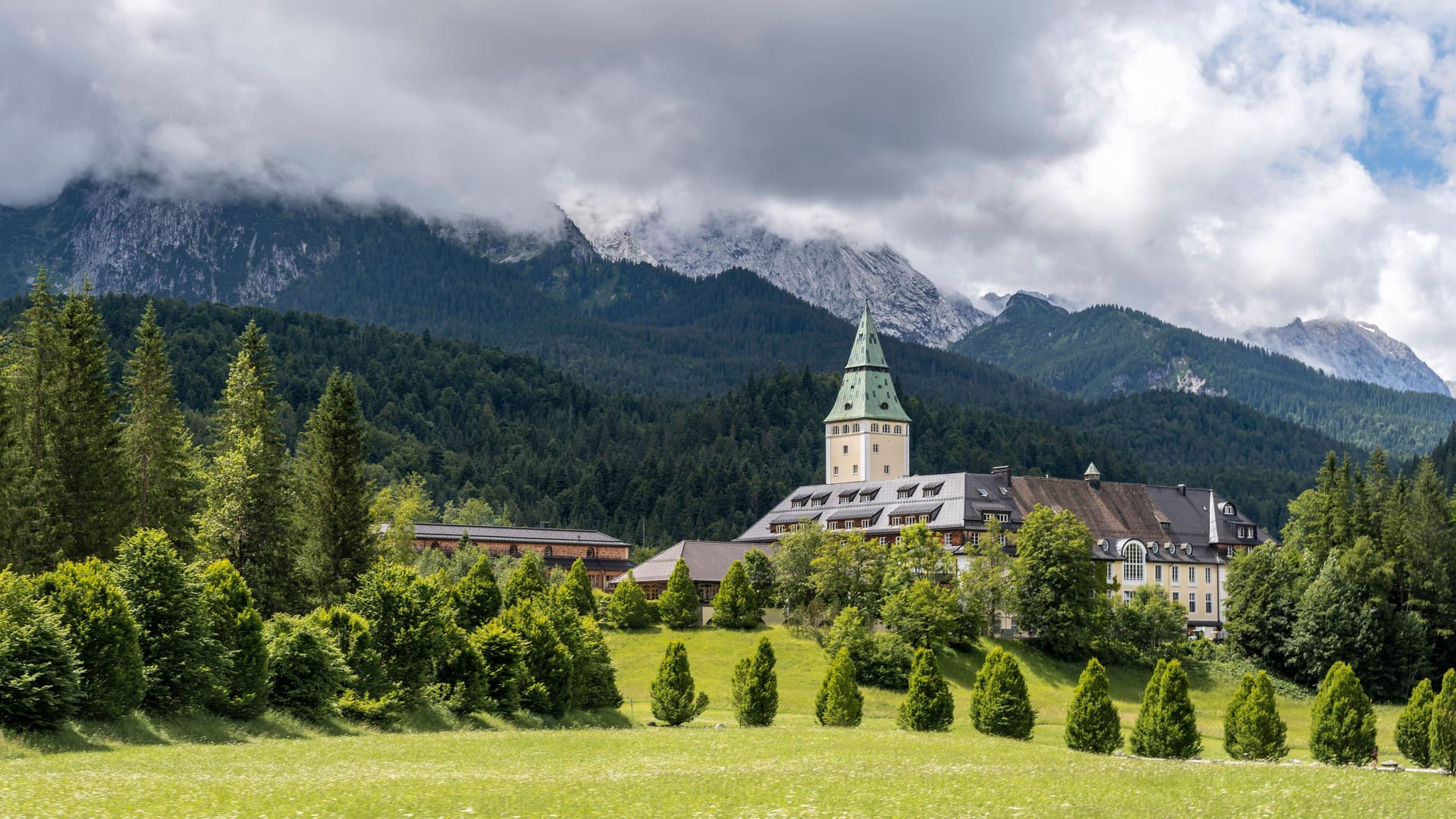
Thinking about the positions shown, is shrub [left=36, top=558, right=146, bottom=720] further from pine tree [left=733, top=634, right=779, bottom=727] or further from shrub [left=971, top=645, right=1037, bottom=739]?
shrub [left=971, top=645, right=1037, bottom=739]

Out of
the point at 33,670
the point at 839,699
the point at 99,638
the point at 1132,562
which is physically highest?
the point at 1132,562

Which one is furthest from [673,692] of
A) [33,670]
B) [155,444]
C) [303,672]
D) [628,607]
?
[628,607]

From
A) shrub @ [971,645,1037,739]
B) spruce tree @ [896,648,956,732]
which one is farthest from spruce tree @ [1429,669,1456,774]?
spruce tree @ [896,648,956,732]

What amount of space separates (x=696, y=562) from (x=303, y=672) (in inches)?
2928

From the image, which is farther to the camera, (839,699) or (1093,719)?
(839,699)

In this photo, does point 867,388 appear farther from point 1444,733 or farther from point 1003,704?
point 1444,733

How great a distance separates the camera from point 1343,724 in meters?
64.1

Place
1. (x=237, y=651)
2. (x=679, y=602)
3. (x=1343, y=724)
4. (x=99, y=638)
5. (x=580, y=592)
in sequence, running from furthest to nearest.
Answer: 1. (x=679, y=602)
2. (x=580, y=592)
3. (x=1343, y=724)
4. (x=237, y=651)
5. (x=99, y=638)

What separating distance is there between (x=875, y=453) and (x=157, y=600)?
127442mm

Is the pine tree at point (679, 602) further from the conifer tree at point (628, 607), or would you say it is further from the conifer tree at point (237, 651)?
the conifer tree at point (237, 651)

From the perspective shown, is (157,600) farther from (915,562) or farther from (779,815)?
(915,562)

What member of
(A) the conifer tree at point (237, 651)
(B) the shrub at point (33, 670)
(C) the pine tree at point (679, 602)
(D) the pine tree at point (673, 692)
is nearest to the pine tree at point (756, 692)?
(D) the pine tree at point (673, 692)

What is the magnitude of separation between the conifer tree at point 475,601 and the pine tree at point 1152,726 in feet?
128

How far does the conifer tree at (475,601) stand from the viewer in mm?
84500
